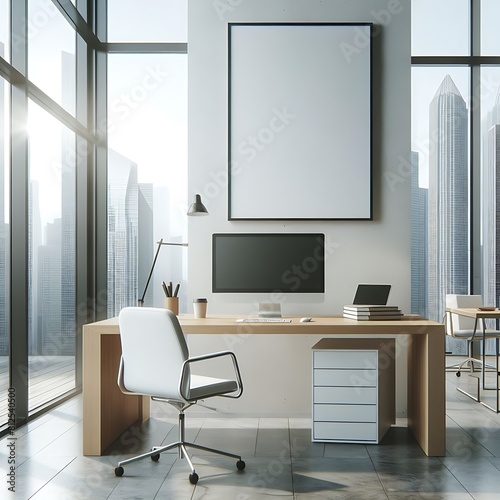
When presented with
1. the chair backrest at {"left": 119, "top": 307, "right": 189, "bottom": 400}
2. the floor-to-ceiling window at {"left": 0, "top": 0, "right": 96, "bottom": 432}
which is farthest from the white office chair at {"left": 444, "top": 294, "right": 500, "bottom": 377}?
the chair backrest at {"left": 119, "top": 307, "right": 189, "bottom": 400}

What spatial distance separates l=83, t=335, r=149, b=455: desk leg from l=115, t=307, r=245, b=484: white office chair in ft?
1.25

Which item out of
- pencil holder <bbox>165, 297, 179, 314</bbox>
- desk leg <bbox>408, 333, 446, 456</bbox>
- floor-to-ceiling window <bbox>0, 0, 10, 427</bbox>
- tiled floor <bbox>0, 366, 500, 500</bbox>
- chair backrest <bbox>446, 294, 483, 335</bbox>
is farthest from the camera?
chair backrest <bbox>446, 294, 483, 335</bbox>

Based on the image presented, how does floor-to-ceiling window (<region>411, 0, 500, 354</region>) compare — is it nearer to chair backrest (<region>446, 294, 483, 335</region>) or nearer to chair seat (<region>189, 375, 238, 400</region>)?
chair backrest (<region>446, 294, 483, 335</region>)

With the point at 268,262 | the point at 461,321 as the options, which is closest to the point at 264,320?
the point at 268,262

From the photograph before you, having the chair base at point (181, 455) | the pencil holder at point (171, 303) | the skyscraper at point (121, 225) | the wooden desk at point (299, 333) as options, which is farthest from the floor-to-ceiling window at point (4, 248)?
the skyscraper at point (121, 225)

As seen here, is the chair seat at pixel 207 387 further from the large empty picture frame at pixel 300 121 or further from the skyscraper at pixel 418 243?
the skyscraper at pixel 418 243

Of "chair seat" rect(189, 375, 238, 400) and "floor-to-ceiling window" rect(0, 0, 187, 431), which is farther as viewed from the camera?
"floor-to-ceiling window" rect(0, 0, 187, 431)

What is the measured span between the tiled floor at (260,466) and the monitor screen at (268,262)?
3.11ft

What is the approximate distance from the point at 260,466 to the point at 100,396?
99cm

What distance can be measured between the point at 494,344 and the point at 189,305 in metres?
3.39

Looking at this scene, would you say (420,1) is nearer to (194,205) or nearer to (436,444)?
(194,205)

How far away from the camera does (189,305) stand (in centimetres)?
495

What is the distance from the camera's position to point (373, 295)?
416 centimetres

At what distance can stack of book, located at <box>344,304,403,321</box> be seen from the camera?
3898mm
